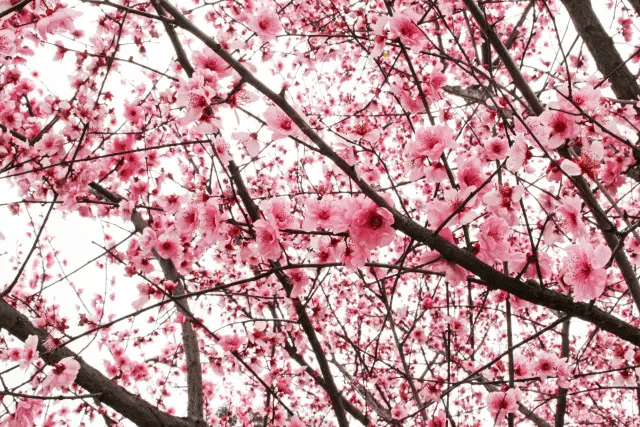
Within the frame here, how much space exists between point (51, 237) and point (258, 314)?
4067 mm

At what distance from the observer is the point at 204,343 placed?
19.1 feet

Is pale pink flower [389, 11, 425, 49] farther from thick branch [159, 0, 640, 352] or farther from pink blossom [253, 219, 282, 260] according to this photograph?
pink blossom [253, 219, 282, 260]

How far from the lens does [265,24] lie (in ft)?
7.04

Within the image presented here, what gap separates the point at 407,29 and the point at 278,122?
0.79 m

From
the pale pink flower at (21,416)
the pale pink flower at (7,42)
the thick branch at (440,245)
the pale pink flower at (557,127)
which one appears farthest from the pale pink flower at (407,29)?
the pale pink flower at (21,416)

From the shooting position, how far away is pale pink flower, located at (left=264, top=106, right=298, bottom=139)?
1.73m

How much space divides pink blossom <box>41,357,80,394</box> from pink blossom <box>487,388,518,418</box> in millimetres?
2281

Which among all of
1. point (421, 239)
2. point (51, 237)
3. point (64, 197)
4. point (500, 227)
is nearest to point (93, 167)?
point (64, 197)

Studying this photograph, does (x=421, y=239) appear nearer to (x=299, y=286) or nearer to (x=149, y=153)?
(x=299, y=286)

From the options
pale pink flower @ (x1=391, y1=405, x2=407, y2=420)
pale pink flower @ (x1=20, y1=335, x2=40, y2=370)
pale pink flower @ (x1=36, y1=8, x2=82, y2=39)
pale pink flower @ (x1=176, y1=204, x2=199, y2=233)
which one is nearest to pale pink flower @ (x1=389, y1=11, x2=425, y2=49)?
pale pink flower @ (x1=176, y1=204, x2=199, y2=233)

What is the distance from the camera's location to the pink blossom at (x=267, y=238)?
1613 mm

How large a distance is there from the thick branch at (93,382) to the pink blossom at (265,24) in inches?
81.6

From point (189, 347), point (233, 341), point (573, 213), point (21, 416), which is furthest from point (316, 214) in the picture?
point (189, 347)

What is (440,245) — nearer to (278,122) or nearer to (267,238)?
(267,238)
